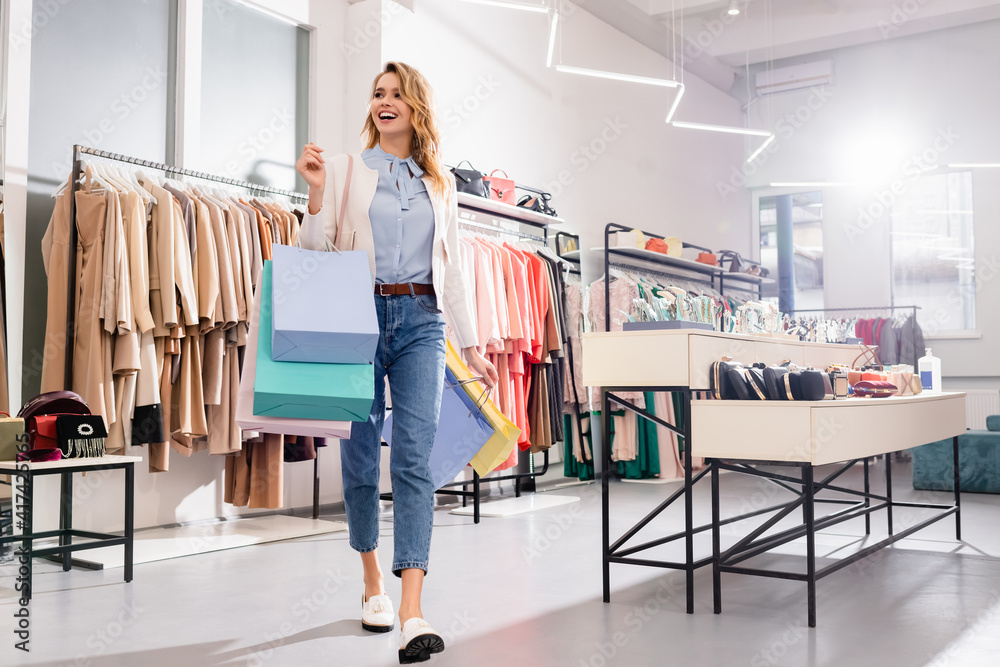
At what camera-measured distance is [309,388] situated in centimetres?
186

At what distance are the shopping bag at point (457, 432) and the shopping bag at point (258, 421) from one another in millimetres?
516

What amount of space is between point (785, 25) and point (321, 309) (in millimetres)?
7904

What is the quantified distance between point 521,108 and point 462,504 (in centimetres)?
284

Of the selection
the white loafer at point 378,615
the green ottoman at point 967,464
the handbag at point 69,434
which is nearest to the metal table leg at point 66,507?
the handbag at point 69,434

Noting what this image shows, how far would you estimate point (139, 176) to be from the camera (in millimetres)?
3613

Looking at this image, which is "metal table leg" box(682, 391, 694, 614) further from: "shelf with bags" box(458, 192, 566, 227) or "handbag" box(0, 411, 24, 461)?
"shelf with bags" box(458, 192, 566, 227)

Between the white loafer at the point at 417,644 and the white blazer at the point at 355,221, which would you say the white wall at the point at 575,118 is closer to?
the white blazer at the point at 355,221

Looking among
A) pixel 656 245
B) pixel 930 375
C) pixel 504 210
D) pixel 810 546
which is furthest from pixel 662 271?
pixel 810 546

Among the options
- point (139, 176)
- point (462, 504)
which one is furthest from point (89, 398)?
point (462, 504)

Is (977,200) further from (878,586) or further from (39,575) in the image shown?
(39,575)

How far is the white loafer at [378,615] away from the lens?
2203 millimetres

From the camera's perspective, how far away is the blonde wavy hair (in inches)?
84.4

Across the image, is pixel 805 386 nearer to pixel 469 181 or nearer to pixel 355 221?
pixel 355 221

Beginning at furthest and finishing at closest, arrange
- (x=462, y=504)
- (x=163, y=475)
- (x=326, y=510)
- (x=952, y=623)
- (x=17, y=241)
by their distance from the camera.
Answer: (x=462, y=504) → (x=326, y=510) → (x=163, y=475) → (x=17, y=241) → (x=952, y=623)
